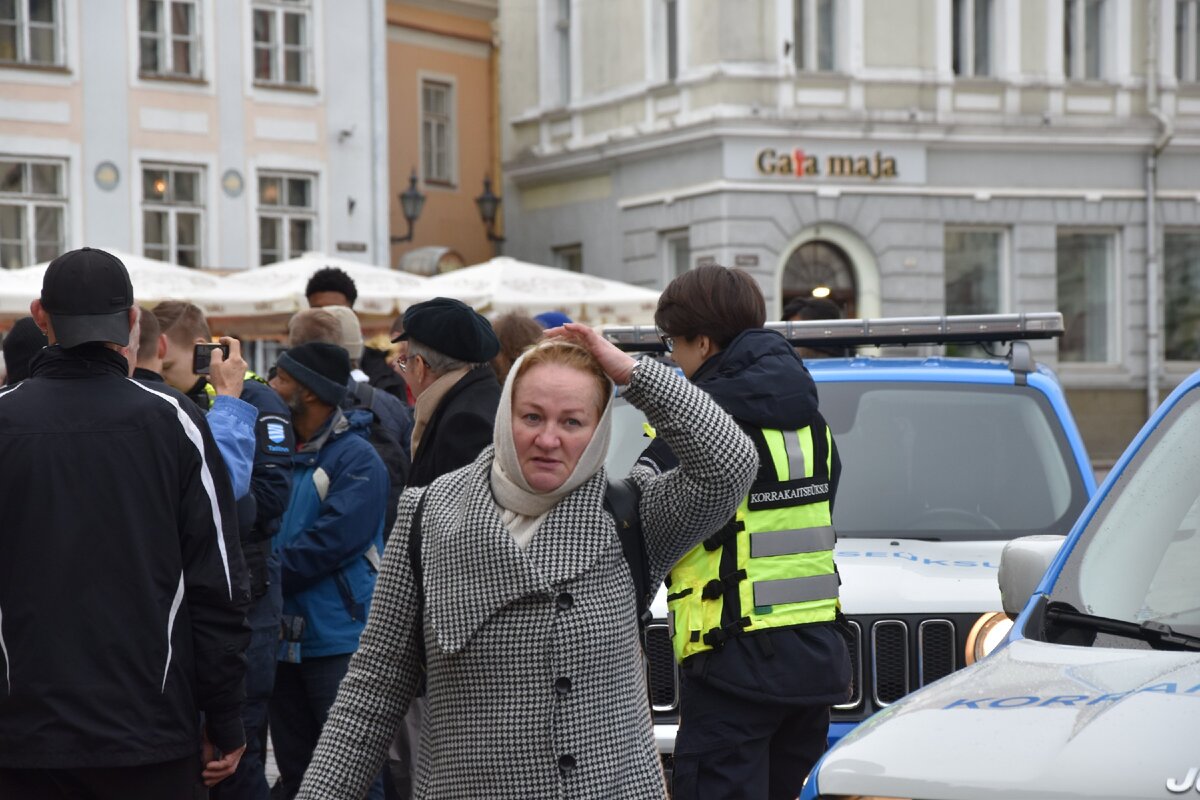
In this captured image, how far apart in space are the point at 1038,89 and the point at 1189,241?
4094mm

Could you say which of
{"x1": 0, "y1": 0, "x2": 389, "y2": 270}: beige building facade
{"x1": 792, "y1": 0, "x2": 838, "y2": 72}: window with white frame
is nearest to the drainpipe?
{"x1": 792, "y1": 0, "x2": 838, "y2": 72}: window with white frame

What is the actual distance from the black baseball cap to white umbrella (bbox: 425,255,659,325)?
14.2 m

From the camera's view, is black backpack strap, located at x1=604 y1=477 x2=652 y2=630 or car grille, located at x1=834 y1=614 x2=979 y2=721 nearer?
black backpack strap, located at x1=604 y1=477 x2=652 y2=630

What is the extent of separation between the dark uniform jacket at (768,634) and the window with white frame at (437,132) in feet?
92.2

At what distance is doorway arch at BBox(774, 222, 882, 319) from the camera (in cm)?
2941

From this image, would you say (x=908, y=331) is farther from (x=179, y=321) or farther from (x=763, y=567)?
(x=179, y=321)

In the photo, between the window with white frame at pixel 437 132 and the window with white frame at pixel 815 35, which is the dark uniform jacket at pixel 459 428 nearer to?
the window with white frame at pixel 815 35

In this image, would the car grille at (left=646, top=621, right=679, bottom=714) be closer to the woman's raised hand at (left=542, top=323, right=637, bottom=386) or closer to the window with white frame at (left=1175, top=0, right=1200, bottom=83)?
the woman's raised hand at (left=542, top=323, right=637, bottom=386)

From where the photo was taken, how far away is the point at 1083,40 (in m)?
31.1

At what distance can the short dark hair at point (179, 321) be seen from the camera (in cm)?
593

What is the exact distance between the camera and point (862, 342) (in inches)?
282

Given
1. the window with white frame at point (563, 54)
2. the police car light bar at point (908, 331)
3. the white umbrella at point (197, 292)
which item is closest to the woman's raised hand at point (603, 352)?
the police car light bar at point (908, 331)

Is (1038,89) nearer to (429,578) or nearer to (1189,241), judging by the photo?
(1189,241)

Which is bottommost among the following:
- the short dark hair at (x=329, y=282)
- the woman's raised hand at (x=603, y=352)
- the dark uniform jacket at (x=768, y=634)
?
the dark uniform jacket at (x=768, y=634)
